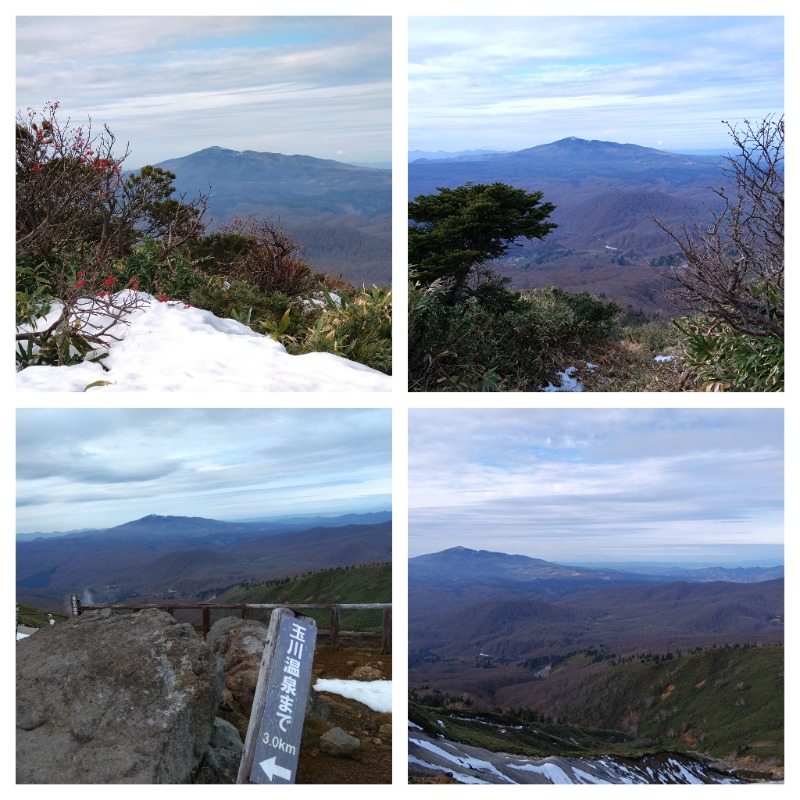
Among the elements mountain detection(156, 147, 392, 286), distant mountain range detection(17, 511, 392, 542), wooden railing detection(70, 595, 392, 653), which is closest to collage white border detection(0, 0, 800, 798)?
distant mountain range detection(17, 511, 392, 542)

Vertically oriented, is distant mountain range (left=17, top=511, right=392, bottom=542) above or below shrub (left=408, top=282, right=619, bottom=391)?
below

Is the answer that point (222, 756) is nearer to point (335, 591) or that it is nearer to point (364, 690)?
point (364, 690)

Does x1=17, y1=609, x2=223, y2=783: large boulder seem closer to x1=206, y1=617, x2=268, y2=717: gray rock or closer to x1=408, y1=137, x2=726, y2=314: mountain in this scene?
x1=206, y1=617, x2=268, y2=717: gray rock

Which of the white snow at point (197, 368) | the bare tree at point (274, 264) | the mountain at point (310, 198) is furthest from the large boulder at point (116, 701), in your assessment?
the mountain at point (310, 198)

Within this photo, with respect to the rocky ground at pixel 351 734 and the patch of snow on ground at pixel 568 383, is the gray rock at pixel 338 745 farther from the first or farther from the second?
the patch of snow on ground at pixel 568 383

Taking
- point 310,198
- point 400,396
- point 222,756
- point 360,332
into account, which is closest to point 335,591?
point 222,756
